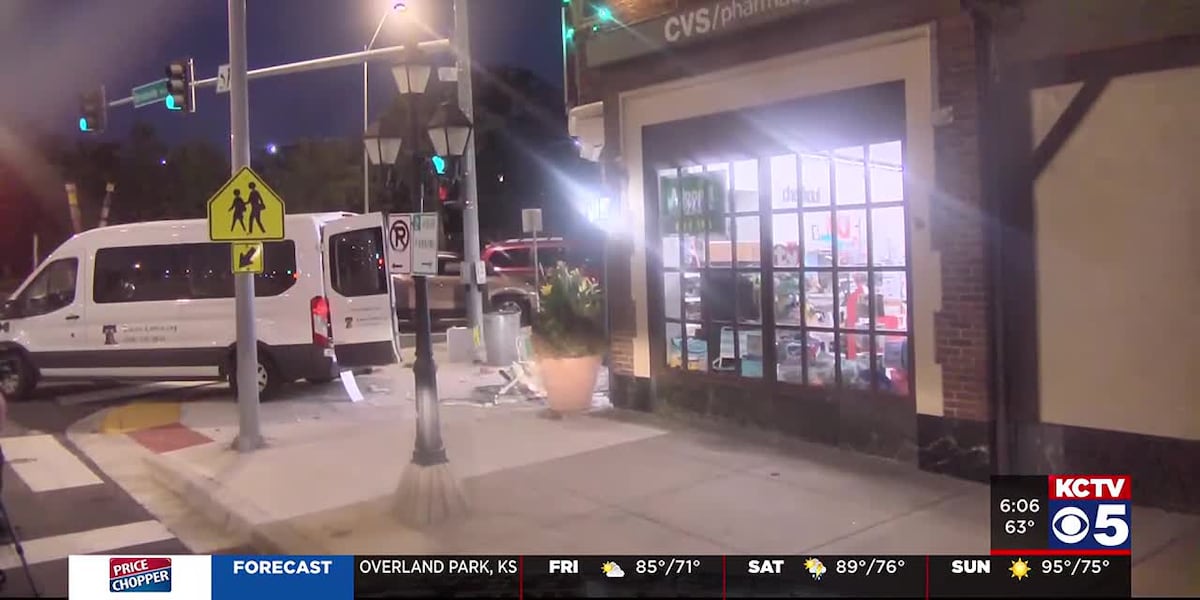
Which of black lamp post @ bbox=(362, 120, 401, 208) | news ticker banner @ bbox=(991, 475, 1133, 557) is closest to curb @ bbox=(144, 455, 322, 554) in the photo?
black lamp post @ bbox=(362, 120, 401, 208)

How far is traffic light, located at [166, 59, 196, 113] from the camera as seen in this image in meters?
19.5

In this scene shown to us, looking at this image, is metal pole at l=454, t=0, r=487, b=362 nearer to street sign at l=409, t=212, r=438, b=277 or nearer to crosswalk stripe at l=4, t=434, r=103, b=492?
crosswalk stripe at l=4, t=434, r=103, b=492

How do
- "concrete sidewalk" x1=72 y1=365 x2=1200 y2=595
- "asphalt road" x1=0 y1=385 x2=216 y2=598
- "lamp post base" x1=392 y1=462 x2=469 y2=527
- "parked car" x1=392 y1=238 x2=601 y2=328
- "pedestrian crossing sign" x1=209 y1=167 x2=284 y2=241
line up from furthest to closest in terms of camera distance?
"parked car" x1=392 y1=238 x2=601 y2=328 < "pedestrian crossing sign" x1=209 y1=167 x2=284 y2=241 < "lamp post base" x1=392 y1=462 x2=469 y2=527 < "asphalt road" x1=0 y1=385 x2=216 y2=598 < "concrete sidewalk" x1=72 y1=365 x2=1200 y2=595

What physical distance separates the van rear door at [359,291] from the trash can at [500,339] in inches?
75.6

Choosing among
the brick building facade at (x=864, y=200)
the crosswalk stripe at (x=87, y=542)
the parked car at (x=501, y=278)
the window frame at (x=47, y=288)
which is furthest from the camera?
the parked car at (x=501, y=278)

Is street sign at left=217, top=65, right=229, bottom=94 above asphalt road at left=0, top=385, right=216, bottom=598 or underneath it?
above

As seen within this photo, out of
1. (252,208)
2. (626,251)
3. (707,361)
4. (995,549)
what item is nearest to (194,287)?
(252,208)

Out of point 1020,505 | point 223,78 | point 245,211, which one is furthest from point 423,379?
point 223,78

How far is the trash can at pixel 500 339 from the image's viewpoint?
51.0 ft

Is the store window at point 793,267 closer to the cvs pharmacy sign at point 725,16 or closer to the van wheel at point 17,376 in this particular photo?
the cvs pharmacy sign at point 725,16

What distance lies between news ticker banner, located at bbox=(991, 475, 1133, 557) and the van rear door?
9369 millimetres

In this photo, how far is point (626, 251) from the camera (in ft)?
35.5

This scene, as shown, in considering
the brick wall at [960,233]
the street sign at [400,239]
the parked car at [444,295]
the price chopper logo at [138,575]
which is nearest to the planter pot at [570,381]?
the street sign at [400,239]

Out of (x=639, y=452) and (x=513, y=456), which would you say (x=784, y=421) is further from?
(x=513, y=456)
